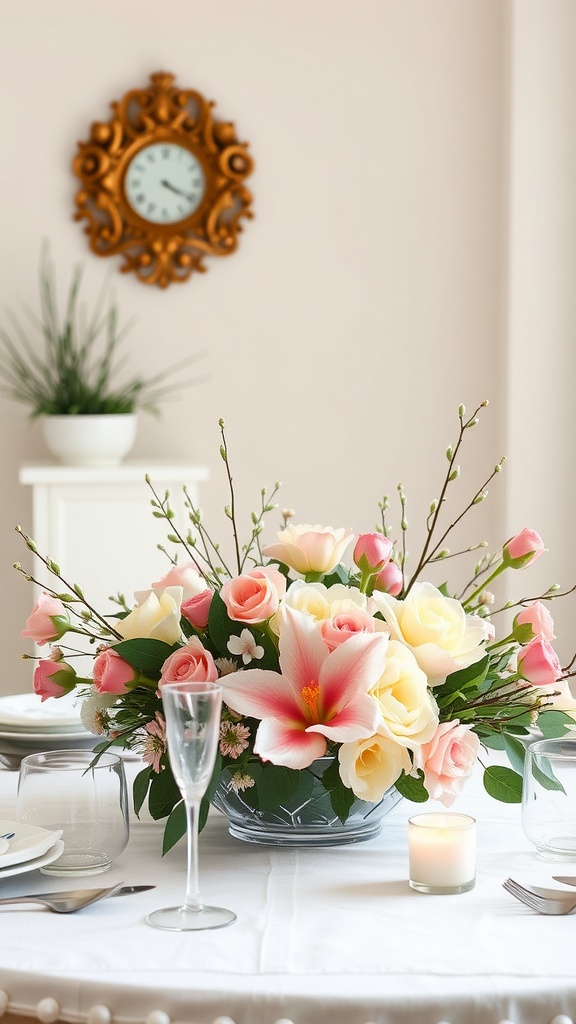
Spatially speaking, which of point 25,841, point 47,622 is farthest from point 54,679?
point 25,841

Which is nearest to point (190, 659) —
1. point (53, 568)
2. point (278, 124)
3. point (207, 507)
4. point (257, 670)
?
point (257, 670)

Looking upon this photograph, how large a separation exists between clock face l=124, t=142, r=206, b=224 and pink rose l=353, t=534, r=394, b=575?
2.42 m

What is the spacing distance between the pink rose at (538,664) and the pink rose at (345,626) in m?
0.15

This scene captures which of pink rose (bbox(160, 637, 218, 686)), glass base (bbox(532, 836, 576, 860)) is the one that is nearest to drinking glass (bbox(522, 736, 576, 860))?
glass base (bbox(532, 836, 576, 860))

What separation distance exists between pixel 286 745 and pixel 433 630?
176 mm

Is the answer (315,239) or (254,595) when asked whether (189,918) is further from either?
(315,239)

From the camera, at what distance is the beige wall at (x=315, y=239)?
3.39 m

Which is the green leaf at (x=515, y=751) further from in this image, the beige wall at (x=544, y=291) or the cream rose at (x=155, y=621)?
the beige wall at (x=544, y=291)

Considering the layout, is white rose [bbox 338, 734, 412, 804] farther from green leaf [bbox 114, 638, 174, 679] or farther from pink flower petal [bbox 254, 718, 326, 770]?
green leaf [bbox 114, 638, 174, 679]

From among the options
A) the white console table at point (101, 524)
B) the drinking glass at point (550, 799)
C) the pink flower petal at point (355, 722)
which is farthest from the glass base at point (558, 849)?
the white console table at point (101, 524)

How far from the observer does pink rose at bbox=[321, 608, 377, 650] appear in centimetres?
108

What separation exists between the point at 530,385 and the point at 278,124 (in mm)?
1028

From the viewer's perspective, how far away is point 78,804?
1078 millimetres

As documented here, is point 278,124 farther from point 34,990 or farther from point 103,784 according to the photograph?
point 34,990
